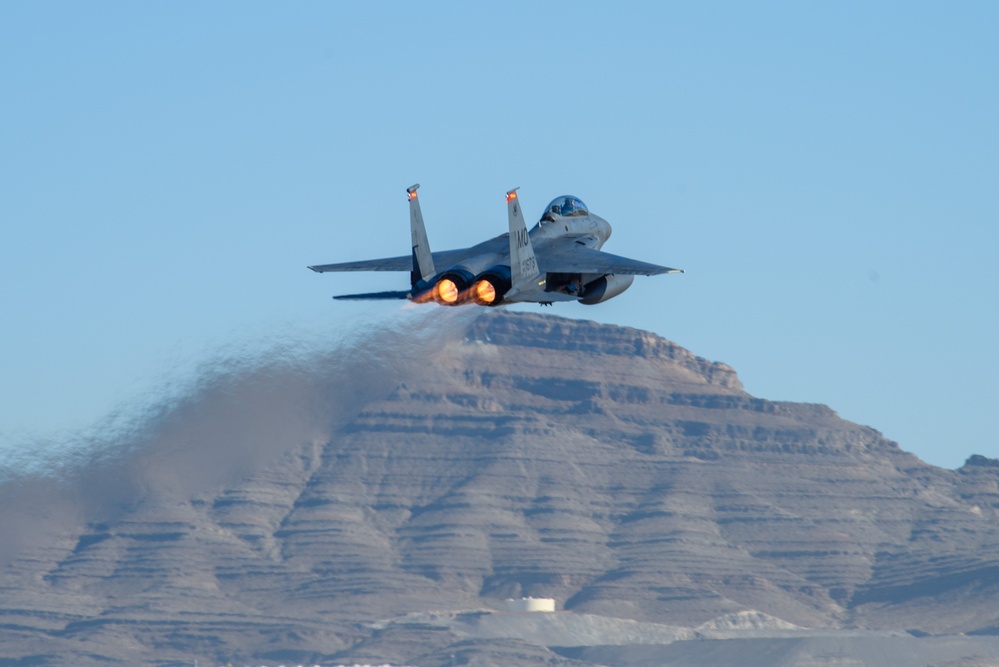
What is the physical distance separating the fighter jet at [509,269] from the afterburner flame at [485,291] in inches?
1.3

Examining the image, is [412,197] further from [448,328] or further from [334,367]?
[334,367]

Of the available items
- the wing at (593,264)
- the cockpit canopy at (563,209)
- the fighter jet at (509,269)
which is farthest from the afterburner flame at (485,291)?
the cockpit canopy at (563,209)

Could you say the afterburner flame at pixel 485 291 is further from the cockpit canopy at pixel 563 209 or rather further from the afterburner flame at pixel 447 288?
the cockpit canopy at pixel 563 209

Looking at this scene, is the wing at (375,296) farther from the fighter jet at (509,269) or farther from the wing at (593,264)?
the wing at (593,264)

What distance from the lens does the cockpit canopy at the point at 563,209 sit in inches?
2803

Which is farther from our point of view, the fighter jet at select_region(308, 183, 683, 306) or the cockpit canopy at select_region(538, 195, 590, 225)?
the cockpit canopy at select_region(538, 195, 590, 225)

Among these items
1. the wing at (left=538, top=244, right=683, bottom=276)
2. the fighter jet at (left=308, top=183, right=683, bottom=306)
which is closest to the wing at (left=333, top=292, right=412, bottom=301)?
the fighter jet at (left=308, top=183, right=683, bottom=306)

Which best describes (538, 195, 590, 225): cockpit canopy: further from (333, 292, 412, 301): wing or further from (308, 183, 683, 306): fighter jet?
(333, 292, 412, 301): wing

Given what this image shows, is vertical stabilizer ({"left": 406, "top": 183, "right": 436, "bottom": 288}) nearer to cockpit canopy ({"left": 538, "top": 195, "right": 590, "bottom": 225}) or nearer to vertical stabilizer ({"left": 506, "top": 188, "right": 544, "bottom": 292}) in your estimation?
vertical stabilizer ({"left": 506, "top": 188, "right": 544, "bottom": 292})

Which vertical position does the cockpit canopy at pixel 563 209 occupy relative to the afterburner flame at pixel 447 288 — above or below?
above

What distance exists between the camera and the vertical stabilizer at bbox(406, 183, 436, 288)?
63625mm

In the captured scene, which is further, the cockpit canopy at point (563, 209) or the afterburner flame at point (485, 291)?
the cockpit canopy at point (563, 209)

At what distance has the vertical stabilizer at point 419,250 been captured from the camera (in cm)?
6362

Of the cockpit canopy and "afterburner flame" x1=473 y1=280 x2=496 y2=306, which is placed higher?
the cockpit canopy
